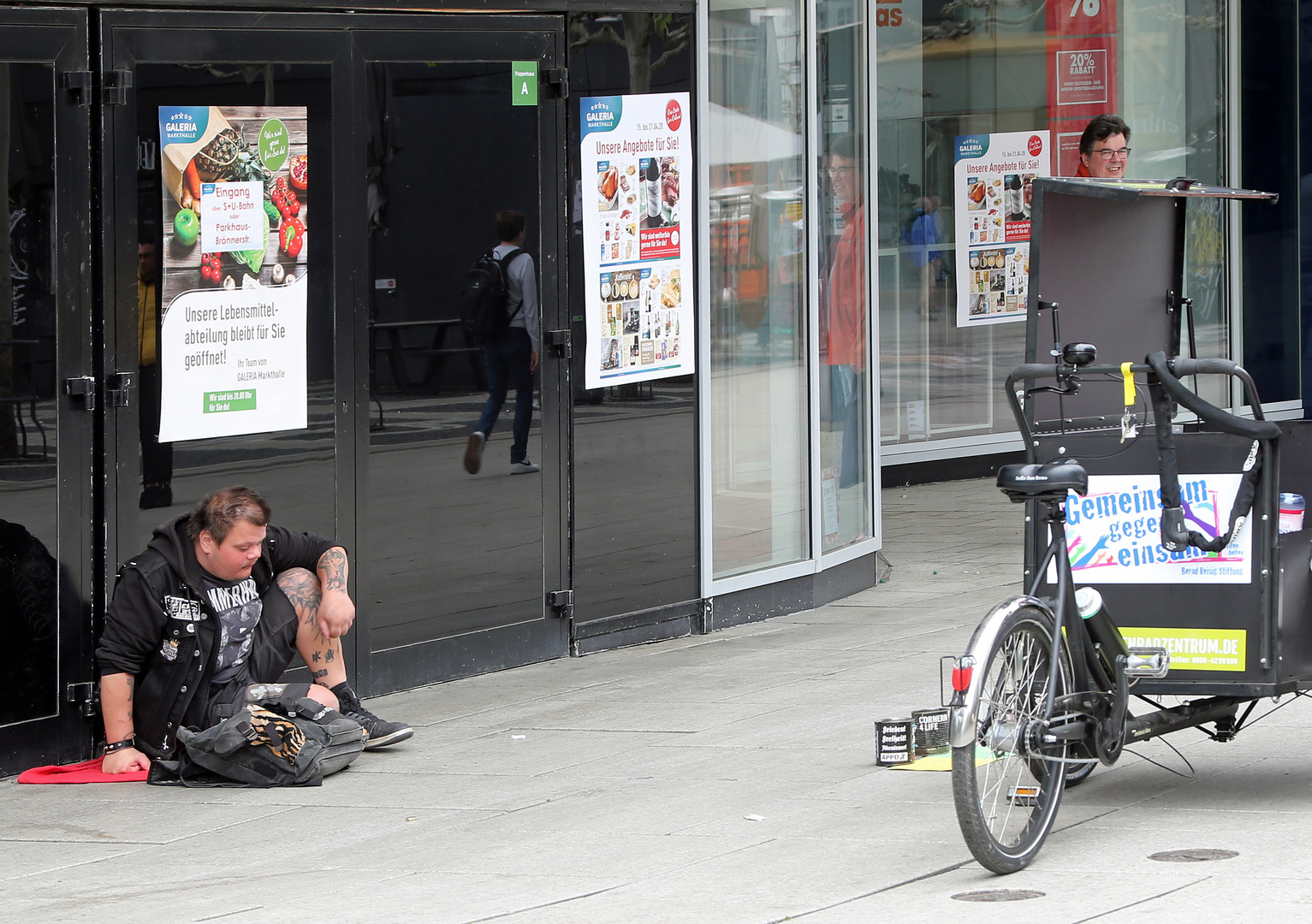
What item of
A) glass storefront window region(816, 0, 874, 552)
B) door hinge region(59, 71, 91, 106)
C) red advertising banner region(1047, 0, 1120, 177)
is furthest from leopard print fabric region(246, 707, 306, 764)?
red advertising banner region(1047, 0, 1120, 177)

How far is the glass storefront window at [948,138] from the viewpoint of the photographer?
44.8 ft

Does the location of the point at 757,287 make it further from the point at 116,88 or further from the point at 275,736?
the point at 275,736

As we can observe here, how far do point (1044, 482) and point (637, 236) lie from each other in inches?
146

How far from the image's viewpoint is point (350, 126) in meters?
7.34

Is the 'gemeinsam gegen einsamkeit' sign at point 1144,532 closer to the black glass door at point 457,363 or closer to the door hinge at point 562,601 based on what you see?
A: the black glass door at point 457,363

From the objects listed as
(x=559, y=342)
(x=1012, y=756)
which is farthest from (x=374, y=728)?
(x=1012, y=756)

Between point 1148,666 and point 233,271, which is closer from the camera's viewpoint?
point 1148,666

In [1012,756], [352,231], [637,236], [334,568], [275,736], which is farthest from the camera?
[637,236]

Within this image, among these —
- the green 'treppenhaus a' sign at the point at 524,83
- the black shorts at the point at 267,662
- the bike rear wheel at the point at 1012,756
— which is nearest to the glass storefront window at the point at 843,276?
the green 'treppenhaus a' sign at the point at 524,83

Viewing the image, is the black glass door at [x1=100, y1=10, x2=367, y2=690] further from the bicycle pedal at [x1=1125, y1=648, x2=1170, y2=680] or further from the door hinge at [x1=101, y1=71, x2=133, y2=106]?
the bicycle pedal at [x1=1125, y1=648, x2=1170, y2=680]

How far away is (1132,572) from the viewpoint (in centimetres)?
542

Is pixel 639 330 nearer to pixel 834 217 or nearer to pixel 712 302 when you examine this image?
pixel 712 302

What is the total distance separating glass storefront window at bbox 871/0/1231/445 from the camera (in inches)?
537

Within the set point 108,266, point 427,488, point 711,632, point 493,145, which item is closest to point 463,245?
point 493,145
